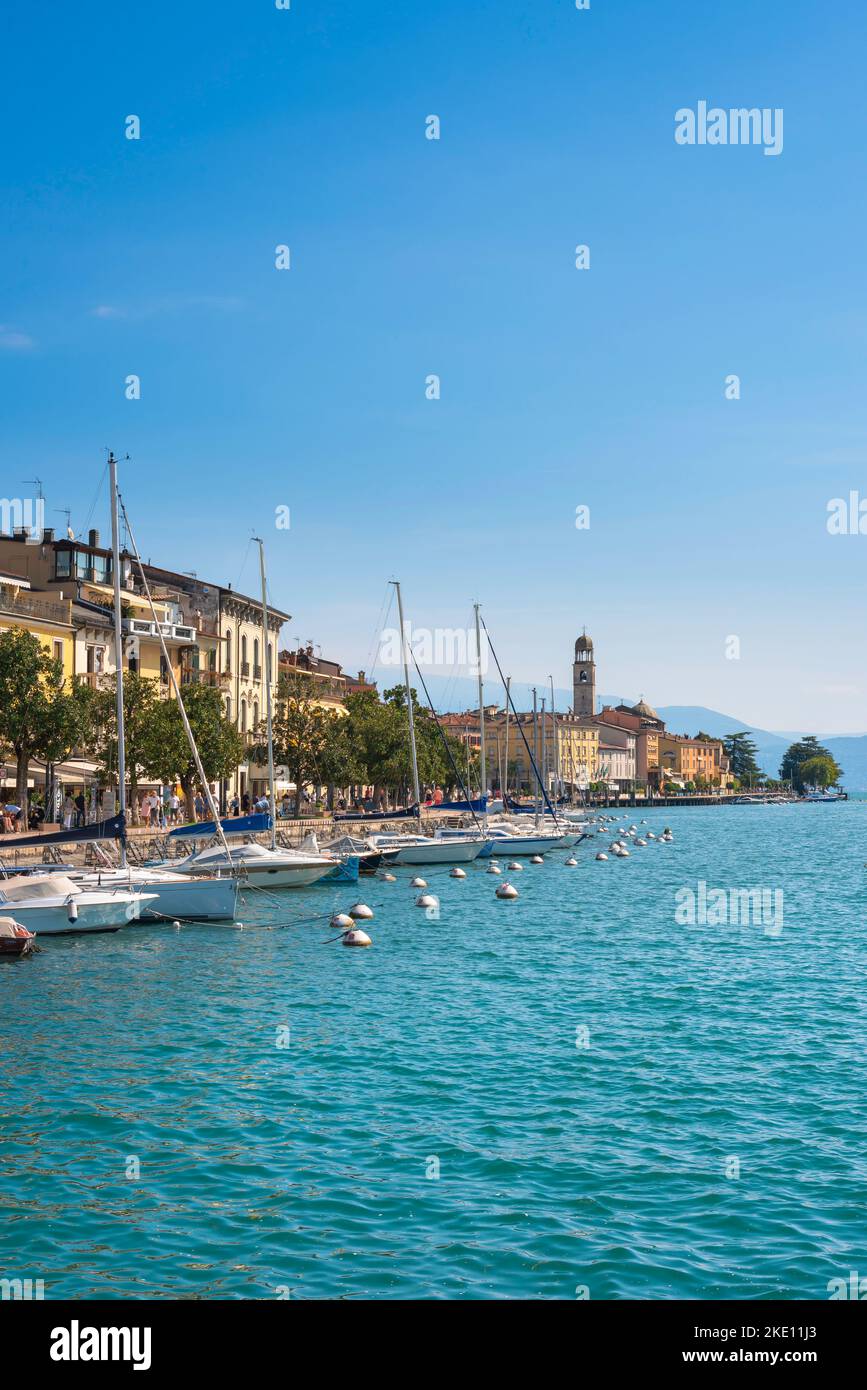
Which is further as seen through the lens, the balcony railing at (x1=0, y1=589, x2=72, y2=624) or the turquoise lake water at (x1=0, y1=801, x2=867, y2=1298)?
the balcony railing at (x1=0, y1=589, x2=72, y2=624)

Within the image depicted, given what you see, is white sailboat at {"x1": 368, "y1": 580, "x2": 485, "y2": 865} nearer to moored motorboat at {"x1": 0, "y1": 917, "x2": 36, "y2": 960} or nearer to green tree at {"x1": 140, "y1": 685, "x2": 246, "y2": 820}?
green tree at {"x1": 140, "y1": 685, "x2": 246, "y2": 820}

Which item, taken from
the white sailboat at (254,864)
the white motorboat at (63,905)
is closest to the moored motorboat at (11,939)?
the white motorboat at (63,905)

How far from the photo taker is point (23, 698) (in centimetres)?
5081

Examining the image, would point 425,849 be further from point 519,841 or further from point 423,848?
point 519,841

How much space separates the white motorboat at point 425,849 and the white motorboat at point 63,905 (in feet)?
90.2

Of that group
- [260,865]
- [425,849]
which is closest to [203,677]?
[425,849]

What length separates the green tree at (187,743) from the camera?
185 feet

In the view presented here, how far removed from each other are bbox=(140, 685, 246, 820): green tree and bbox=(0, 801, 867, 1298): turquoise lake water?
2271cm

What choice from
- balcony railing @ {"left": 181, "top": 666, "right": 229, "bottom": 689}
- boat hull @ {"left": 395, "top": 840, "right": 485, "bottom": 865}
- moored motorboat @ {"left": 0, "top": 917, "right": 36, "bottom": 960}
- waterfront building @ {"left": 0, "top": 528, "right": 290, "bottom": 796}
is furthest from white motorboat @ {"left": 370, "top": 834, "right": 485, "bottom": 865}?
moored motorboat @ {"left": 0, "top": 917, "right": 36, "bottom": 960}

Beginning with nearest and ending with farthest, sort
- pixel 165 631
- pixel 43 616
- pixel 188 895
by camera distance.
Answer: pixel 188 895, pixel 43 616, pixel 165 631

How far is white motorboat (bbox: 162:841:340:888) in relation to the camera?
4269 centimetres

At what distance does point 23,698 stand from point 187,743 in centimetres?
898

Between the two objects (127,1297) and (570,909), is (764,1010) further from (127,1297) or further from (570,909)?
(570,909)
